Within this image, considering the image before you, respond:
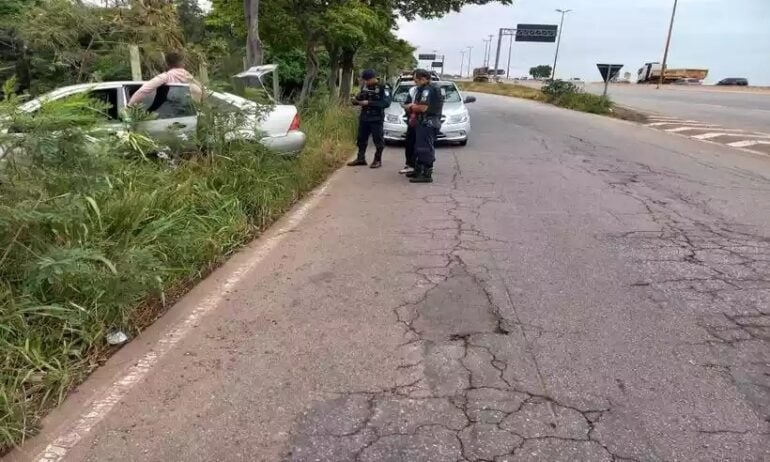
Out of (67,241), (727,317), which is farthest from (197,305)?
(727,317)

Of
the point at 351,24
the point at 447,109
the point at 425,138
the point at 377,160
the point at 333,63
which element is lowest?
the point at 377,160

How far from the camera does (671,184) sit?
8.59 meters

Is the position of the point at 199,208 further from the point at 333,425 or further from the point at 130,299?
the point at 333,425

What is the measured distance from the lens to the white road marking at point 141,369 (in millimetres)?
2555

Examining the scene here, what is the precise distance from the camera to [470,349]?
343cm

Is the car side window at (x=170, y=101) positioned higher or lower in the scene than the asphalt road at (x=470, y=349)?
higher

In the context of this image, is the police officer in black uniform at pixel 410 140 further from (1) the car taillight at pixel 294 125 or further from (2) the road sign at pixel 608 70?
(2) the road sign at pixel 608 70

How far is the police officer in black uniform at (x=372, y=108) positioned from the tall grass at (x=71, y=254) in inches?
207

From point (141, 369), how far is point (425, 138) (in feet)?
19.5

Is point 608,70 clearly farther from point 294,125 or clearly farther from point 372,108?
point 294,125

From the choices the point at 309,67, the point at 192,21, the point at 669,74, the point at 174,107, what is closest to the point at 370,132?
the point at 174,107

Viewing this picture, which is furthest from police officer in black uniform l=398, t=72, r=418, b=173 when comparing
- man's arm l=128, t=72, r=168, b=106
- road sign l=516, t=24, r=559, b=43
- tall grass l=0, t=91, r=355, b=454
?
road sign l=516, t=24, r=559, b=43

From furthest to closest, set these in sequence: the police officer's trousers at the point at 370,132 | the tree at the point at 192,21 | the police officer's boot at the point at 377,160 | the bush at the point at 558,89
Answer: the bush at the point at 558,89 < the tree at the point at 192,21 < the police officer's boot at the point at 377,160 < the police officer's trousers at the point at 370,132

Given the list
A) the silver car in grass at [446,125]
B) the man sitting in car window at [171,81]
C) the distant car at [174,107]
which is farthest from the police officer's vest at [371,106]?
the man sitting in car window at [171,81]
